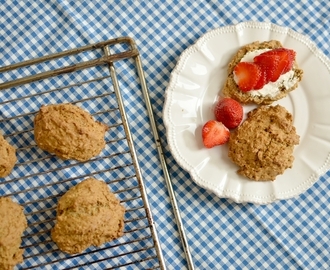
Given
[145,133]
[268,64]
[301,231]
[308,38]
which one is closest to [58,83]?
[145,133]

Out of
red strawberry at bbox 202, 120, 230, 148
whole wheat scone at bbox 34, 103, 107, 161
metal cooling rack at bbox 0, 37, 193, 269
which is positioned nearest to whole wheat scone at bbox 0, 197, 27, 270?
metal cooling rack at bbox 0, 37, 193, 269

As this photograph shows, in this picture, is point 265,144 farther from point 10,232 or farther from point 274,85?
point 10,232

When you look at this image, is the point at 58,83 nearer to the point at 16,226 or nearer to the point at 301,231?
the point at 16,226

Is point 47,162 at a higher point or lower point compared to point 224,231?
higher

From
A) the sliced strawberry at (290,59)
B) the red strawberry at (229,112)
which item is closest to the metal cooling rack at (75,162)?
the red strawberry at (229,112)

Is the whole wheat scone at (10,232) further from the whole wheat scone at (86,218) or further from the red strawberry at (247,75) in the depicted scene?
the red strawberry at (247,75)

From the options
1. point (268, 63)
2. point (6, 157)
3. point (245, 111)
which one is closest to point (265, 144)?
point (245, 111)

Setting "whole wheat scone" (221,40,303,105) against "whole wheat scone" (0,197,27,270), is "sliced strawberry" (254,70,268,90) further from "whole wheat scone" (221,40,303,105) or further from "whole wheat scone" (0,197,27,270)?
"whole wheat scone" (0,197,27,270)
